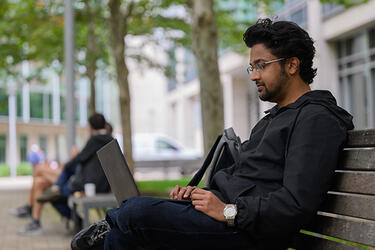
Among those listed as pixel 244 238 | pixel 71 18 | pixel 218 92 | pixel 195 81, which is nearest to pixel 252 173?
pixel 244 238

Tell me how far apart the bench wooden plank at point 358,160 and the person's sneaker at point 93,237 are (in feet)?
4.01

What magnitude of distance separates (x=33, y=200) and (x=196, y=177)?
6.23 meters

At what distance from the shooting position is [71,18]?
12438 mm

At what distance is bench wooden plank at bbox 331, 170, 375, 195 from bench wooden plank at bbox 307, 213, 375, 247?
126mm

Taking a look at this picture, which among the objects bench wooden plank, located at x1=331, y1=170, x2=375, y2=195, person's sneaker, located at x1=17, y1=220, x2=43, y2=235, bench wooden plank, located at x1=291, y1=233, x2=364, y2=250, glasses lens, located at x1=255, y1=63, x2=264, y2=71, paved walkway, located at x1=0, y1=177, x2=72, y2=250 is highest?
glasses lens, located at x1=255, y1=63, x2=264, y2=71

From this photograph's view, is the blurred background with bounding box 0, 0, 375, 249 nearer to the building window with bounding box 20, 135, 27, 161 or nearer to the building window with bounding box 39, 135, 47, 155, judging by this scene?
the building window with bounding box 20, 135, 27, 161

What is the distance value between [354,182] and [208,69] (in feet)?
17.8

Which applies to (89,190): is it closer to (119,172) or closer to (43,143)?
(119,172)

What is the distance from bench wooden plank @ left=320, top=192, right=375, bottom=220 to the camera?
270cm

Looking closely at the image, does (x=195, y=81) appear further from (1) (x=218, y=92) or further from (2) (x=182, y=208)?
(2) (x=182, y=208)

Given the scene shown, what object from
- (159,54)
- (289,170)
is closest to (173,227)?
(289,170)

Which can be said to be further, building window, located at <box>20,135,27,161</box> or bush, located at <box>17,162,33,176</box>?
building window, located at <box>20,135,27,161</box>

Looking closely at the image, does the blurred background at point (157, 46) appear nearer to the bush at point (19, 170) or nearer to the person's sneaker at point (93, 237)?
the person's sneaker at point (93, 237)

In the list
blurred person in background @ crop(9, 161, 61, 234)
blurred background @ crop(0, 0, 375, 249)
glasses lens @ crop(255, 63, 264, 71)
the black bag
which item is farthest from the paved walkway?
glasses lens @ crop(255, 63, 264, 71)
